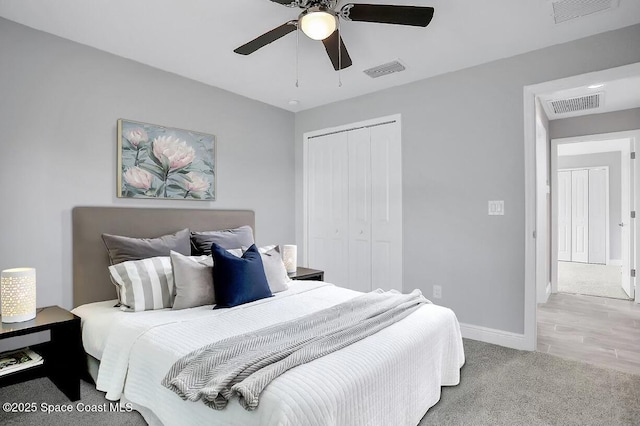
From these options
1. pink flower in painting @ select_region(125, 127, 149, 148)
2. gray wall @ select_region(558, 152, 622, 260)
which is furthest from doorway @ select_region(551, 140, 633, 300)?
pink flower in painting @ select_region(125, 127, 149, 148)

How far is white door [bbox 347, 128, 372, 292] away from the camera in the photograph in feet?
13.3

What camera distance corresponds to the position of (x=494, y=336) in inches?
125

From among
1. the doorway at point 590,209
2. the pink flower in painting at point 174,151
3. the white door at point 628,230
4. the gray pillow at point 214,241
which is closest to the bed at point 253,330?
the gray pillow at point 214,241

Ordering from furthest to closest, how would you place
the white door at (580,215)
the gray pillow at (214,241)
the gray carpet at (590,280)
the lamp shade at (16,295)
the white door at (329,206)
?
the white door at (580,215) < the gray carpet at (590,280) < the white door at (329,206) < the gray pillow at (214,241) < the lamp shade at (16,295)

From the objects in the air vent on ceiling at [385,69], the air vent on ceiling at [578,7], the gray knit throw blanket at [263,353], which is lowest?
the gray knit throw blanket at [263,353]

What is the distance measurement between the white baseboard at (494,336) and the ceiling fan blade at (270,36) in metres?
2.92

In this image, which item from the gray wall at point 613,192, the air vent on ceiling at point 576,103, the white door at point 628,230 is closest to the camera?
the air vent on ceiling at point 576,103

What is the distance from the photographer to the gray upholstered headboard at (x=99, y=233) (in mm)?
2719

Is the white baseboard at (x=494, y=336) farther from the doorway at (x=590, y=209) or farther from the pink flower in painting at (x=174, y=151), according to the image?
the doorway at (x=590, y=209)

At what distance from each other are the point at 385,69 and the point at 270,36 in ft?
4.84

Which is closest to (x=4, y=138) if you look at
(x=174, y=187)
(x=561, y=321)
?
(x=174, y=187)

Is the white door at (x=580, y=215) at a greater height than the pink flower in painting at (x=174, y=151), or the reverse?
the pink flower in painting at (x=174, y=151)

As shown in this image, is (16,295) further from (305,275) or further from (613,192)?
(613,192)

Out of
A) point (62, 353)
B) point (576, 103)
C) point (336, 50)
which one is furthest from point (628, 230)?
point (62, 353)
